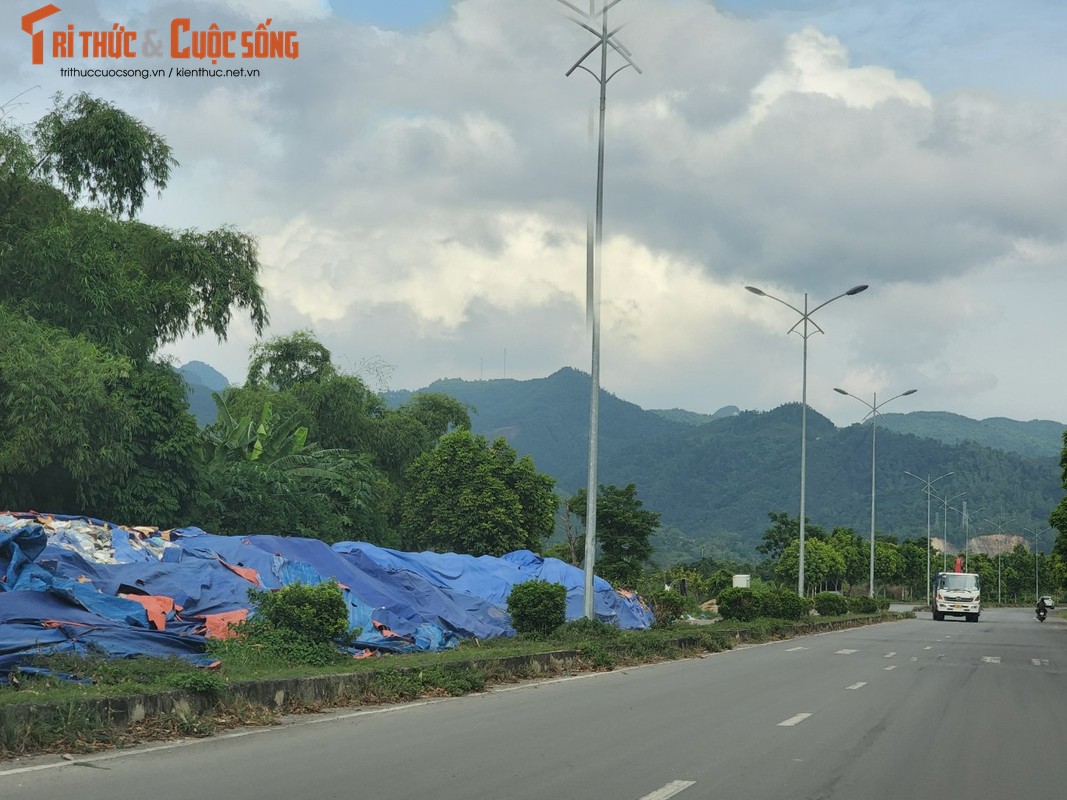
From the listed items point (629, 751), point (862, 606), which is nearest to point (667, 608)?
point (629, 751)

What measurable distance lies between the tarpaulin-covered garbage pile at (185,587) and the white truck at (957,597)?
37205mm

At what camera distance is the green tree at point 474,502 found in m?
56.7

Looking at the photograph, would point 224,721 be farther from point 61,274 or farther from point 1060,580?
point 1060,580

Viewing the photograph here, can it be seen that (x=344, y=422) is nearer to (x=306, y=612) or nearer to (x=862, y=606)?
(x=862, y=606)

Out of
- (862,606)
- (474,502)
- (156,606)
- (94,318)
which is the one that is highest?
(94,318)

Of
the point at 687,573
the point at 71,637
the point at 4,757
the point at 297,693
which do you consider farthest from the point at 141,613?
the point at 687,573

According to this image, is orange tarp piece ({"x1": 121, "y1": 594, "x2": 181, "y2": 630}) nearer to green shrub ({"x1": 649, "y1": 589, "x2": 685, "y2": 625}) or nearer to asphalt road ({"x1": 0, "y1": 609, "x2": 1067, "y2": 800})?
asphalt road ({"x1": 0, "y1": 609, "x2": 1067, "y2": 800})

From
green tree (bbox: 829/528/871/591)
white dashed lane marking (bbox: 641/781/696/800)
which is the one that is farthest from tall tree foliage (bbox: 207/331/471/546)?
green tree (bbox: 829/528/871/591)

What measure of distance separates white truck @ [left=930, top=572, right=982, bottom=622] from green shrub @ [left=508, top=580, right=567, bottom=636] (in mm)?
42438

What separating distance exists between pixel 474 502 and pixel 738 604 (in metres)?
22.1

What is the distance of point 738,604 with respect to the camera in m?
36.8

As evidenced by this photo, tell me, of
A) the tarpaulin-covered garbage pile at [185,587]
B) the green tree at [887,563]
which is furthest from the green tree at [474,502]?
the green tree at [887,563]

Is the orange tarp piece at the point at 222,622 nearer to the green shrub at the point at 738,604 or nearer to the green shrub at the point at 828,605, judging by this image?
the green shrub at the point at 738,604

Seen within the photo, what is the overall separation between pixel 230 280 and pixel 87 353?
1253 centimetres
